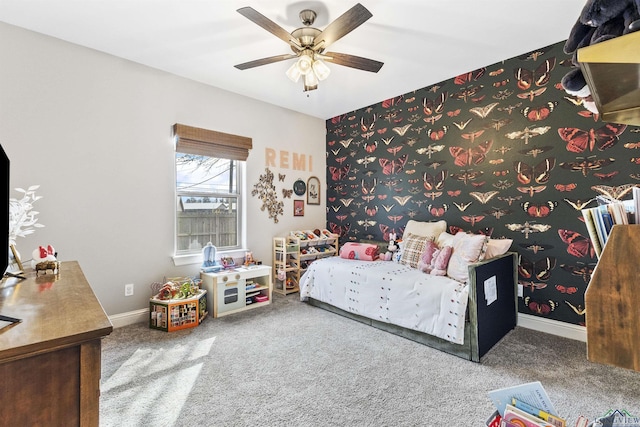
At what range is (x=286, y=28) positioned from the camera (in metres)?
2.49

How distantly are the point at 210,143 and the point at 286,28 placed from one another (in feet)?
5.27

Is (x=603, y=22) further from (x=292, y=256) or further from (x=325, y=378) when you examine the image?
(x=292, y=256)

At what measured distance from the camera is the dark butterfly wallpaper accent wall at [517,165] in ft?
8.72

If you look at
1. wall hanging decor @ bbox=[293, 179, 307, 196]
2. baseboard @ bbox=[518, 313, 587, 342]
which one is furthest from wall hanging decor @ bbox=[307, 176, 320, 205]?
baseboard @ bbox=[518, 313, 587, 342]

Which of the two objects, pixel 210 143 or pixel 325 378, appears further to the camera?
pixel 210 143

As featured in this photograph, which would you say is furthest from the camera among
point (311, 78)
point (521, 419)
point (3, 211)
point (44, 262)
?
point (311, 78)

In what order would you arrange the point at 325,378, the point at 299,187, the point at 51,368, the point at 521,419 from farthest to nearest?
the point at 299,187, the point at 325,378, the point at 521,419, the point at 51,368

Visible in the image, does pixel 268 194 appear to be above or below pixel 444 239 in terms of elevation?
above

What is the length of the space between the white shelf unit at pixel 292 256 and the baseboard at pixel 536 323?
5.35ft

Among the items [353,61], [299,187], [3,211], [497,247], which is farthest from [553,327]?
[3,211]

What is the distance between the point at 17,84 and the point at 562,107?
4.73m

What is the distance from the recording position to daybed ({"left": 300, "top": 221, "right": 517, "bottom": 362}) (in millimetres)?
2338

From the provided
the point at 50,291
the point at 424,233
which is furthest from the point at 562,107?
the point at 50,291

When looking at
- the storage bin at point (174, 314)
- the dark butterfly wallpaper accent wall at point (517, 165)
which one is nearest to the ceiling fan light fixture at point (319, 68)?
the dark butterfly wallpaper accent wall at point (517, 165)
